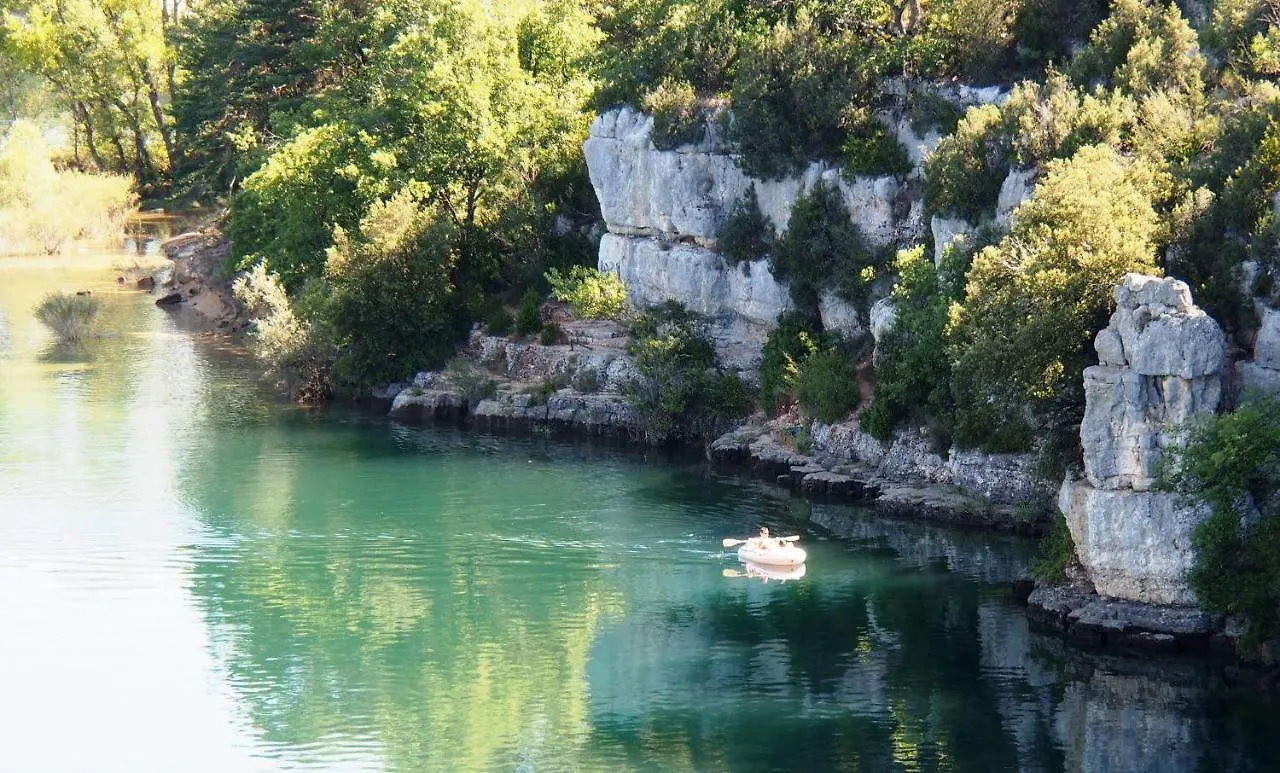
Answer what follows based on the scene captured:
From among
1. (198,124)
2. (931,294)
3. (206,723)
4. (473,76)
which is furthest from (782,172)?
(198,124)

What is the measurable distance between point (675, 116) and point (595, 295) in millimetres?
7529

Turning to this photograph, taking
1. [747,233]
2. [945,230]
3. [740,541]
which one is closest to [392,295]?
[747,233]

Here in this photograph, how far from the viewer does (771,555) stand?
4709cm

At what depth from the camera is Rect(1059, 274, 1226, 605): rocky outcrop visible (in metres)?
40.8

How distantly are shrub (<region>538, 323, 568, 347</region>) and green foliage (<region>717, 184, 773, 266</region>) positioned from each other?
26.4 feet

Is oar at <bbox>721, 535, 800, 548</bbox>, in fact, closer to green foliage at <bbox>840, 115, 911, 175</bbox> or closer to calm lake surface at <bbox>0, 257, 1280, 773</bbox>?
calm lake surface at <bbox>0, 257, 1280, 773</bbox>

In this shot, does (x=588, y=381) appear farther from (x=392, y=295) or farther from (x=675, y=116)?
(x=675, y=116)

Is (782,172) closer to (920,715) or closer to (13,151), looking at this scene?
(920,715)

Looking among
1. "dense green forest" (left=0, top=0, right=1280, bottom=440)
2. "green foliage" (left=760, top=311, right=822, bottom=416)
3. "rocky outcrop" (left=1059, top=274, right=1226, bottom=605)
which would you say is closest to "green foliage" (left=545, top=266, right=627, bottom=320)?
"dense green forest" (left=0, top=0, right=1280, bottom=440)

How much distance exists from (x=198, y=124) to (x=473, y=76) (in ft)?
105

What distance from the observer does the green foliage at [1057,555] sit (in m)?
43.5

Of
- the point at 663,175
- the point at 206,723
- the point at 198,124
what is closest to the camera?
the point at 206,723

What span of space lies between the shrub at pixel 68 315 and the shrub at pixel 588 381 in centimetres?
2819

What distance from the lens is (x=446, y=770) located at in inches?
1384
